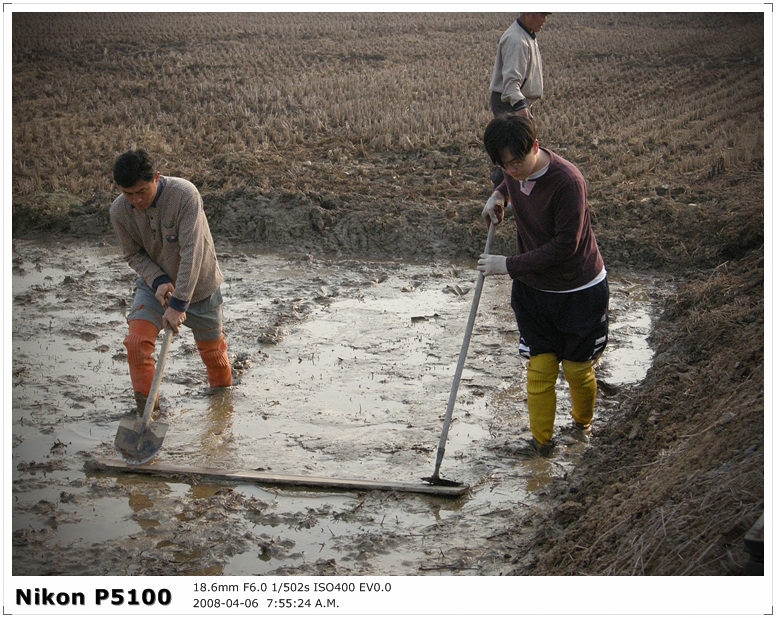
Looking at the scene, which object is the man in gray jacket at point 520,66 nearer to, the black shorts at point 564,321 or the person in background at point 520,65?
the person in background at point 520,65

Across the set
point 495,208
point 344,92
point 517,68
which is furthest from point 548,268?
point 344,92

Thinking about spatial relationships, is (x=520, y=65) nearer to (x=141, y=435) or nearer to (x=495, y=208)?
(x=495, y=208)

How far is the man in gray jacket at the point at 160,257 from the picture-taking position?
Answer: 447 centimetres

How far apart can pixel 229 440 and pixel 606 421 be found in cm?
219

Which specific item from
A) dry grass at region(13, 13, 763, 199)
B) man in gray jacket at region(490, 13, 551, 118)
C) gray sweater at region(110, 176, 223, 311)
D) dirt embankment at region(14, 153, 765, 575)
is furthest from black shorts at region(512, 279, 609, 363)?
dry grass at region(13, 13, 763, 199)

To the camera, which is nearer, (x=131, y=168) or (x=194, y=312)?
(x=131, y=168)

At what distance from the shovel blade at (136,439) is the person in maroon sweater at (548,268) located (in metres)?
1.94

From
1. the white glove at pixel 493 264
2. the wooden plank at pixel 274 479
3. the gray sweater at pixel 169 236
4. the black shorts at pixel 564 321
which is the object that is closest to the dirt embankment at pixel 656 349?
the wooden plank at pixel 274 479

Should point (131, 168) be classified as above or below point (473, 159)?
above

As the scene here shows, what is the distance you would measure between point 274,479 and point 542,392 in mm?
1422

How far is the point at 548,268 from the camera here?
395 centimetres

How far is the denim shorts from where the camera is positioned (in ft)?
15.4

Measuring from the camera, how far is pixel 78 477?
432 centimetres

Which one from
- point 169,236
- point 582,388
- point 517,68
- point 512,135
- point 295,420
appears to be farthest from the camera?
point 517,68
